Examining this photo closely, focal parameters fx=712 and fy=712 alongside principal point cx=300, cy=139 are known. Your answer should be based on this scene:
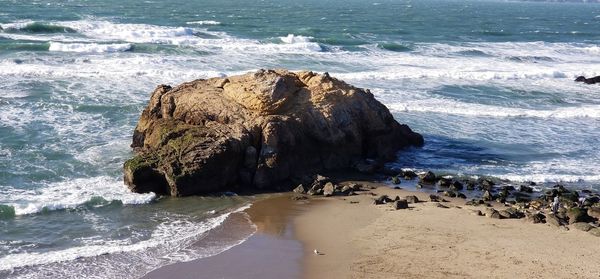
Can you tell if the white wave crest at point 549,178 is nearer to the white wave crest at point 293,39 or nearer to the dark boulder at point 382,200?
the dark boulder at point 382,200

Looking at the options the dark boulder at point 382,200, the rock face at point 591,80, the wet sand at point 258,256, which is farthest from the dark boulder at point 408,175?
the rock face at point 591,80

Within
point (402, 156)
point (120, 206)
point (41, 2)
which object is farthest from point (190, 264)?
point (41, 2)

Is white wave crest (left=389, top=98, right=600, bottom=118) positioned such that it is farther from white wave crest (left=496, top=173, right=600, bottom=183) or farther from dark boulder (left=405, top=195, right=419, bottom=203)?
dark boulder (left=405, top=195, right=419, bottom=203)

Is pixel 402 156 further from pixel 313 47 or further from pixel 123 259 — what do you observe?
pixel 313 47

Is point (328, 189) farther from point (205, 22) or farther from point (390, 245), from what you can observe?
point (205, 22)

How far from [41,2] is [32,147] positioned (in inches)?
2391

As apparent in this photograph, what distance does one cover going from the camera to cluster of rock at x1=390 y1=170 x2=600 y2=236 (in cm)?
1825

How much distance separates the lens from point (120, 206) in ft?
60.7

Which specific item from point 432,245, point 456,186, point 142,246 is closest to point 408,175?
point 456,186

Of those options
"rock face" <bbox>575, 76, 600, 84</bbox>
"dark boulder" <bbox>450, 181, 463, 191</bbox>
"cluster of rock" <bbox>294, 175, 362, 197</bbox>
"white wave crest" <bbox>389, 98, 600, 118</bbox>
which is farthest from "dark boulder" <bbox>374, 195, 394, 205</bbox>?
"rock face" <bbox>575, 76, 600, 84</bbox>

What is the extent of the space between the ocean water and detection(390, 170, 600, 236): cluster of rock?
51.5 inches

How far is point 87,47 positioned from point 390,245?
3369cm

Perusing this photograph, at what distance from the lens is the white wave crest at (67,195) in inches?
712

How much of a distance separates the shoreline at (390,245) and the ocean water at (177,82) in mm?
1009
